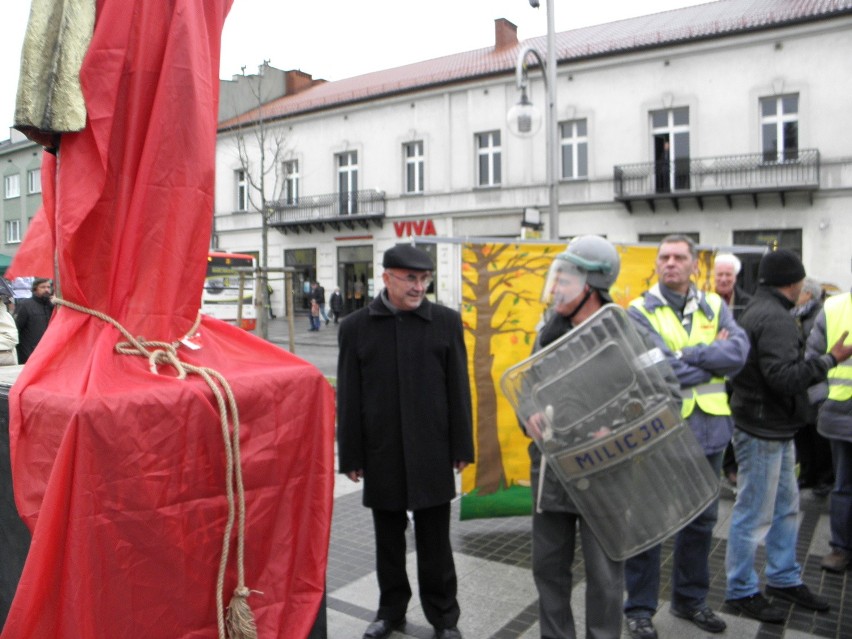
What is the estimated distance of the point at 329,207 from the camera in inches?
1250

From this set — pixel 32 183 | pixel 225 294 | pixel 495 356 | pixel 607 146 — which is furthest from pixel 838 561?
pixel 32 183

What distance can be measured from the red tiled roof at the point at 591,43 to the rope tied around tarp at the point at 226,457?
23.2 m

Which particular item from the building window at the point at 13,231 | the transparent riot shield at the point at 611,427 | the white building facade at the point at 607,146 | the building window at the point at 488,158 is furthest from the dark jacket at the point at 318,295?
the transparent riot shield at the point at 611,427

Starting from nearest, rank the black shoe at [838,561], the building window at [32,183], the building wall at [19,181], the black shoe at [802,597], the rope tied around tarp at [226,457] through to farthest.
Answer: the rope tied around tarp at [226,457] → the black shoe at [802,597] → the black shoe at [838,561] → the building window at [32,183] → the building wall at [19,181]

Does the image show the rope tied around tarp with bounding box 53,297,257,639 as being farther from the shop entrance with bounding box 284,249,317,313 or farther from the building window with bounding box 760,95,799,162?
the shop entrance with bounding box 284,249,317,313

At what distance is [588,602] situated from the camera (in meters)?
2.84

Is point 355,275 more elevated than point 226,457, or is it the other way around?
point 355,275

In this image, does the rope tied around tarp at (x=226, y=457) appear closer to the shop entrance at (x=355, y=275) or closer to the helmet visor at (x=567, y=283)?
the helmet visor at (x=567, y=283)

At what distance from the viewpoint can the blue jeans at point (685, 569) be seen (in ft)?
11.7

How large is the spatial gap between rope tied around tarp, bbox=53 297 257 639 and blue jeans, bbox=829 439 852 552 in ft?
12.4

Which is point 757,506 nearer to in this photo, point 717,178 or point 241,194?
point 717,178

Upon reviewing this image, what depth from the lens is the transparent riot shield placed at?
2666 millimetres

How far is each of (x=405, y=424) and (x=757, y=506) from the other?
1.88 m

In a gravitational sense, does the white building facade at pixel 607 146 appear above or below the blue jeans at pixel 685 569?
above
